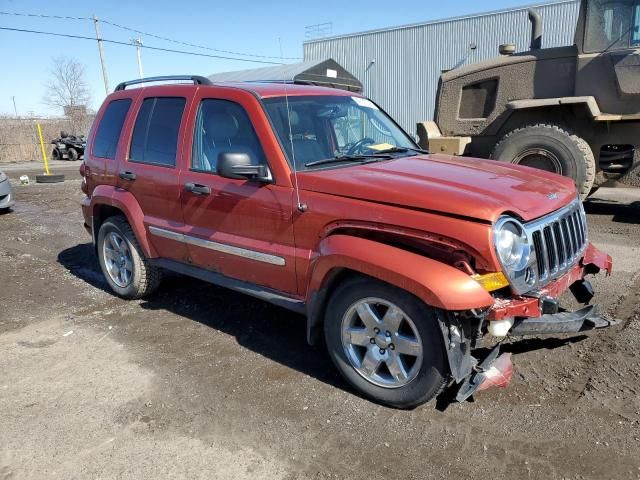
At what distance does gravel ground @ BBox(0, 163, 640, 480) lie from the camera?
2730 millimetres

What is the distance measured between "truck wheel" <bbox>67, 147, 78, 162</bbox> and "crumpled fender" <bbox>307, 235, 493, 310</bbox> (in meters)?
27.0

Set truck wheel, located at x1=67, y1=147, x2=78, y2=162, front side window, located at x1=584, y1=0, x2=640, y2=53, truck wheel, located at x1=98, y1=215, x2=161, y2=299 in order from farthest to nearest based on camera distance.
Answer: truck wheel, located at x1=67, y1=147, x2=78, y2=162 < front side window, located at x1=584, y1=0, x2=640, y2=53 < truck wheel, located at x1=98, y1=215, x2=161, y2=299

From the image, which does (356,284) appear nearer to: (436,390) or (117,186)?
(436,390)

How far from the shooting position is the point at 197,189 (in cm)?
406

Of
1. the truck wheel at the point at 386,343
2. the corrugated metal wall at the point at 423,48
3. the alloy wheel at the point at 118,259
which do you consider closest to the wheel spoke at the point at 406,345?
the truck wheel at the point at 386,343

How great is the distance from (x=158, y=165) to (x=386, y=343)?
2.55 m

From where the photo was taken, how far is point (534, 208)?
3.07m

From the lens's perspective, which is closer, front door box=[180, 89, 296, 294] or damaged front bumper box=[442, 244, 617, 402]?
damaged front bumper box=[442, 244, 617, 402]

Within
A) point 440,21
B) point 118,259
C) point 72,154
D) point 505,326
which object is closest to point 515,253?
point 505,326

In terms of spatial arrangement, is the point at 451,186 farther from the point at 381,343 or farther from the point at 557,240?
the point at 381,343

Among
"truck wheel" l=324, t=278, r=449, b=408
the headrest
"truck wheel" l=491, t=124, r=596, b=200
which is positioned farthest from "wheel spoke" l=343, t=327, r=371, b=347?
"truck wheel" l=491, t=124, r=596, b=200

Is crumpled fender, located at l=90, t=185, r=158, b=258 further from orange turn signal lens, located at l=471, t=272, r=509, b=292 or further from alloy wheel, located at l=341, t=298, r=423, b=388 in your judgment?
orange turn signal lens, located at l=471, t=272, r=509, b=292

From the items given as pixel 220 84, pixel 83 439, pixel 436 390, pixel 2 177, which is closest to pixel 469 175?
pixel 436 390

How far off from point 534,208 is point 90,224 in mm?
4414
